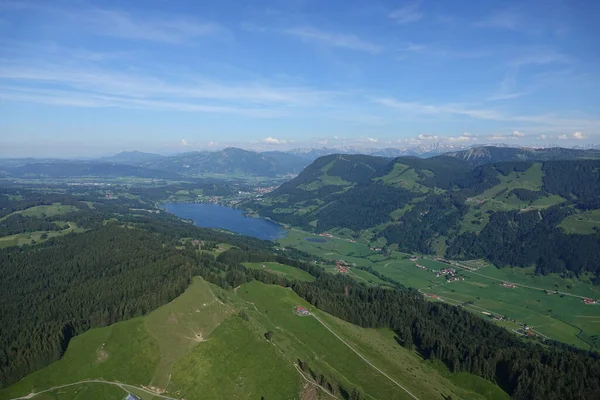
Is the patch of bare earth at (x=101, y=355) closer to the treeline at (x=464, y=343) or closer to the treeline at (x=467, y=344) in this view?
the treeline at (x=464, y=343)

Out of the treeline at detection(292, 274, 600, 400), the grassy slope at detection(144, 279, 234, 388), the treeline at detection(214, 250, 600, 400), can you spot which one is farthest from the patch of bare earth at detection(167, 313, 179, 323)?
the treeline at detection(292, 274, 600, 400)

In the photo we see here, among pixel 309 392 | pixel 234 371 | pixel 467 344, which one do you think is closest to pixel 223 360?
pixel 234 371

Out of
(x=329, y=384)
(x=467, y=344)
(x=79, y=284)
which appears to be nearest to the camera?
(x=329, y=384)

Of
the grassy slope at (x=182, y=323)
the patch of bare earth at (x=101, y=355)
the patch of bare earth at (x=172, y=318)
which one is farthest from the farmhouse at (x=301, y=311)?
the patch of bare earth at (x=101, y=355)

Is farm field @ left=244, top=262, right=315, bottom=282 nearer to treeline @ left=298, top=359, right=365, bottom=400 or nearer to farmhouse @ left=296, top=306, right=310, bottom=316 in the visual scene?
farmhouse @ left=296, top=306, right=310, bottom=316

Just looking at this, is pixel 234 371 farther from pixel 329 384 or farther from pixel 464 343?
pixel 464 343

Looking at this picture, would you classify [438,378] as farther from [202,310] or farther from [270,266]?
[270,266]

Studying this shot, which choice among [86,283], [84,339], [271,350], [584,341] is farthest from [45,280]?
[584,341]

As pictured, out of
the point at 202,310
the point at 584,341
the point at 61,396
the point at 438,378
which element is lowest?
the point at 584,341
